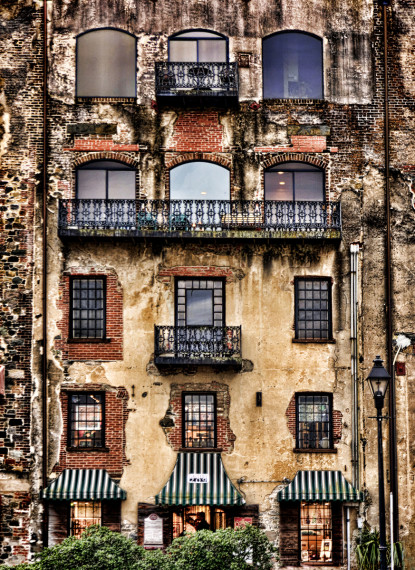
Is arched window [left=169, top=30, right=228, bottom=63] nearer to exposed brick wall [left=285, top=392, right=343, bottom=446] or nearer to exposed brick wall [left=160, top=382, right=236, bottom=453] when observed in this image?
exposed brick wall [left=160, top=382, right=236, bottom=453]

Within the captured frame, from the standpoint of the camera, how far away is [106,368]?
23734mm

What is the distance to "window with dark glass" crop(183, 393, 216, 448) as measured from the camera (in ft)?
78.0

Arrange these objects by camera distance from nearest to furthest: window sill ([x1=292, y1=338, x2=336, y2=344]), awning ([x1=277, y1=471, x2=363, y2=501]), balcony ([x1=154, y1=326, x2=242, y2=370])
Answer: awning ([x1=277, y1=471, x2=363, y2=501])
balcony ([x1=154, y1=326, x2=242, y2=370])
window sill ([x1=292, y1=338, x2=336, y2=344])

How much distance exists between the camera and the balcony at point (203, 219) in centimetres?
2378

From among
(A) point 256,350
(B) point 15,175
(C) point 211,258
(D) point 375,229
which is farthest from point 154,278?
(D) point 375,229

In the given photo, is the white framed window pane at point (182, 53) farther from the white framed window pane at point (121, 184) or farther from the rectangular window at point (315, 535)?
the rectangular window at point (315, 535)

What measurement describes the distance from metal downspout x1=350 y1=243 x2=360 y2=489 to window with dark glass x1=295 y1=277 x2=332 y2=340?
68 centimetres

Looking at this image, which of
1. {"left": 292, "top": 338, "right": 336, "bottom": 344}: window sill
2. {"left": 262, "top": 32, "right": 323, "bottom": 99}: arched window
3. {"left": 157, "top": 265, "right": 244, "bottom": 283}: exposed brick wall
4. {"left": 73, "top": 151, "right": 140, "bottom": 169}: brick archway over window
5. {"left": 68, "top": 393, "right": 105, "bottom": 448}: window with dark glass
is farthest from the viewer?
{"left": 262, "top": 32, "right": 323, "bottom": 99}: arched window

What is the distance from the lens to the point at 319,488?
2312 cm

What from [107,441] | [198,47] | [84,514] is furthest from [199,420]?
[198,47]

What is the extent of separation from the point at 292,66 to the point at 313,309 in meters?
7.59

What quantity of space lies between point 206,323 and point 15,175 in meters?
7.23

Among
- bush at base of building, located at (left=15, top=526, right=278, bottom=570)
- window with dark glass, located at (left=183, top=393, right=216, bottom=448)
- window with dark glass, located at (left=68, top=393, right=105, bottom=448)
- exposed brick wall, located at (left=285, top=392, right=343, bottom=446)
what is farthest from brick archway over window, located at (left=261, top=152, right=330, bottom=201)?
bush at base of building, located at (left=15, top=526, right=278, bottom=570)

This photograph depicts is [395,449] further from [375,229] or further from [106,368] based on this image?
[106,368]
